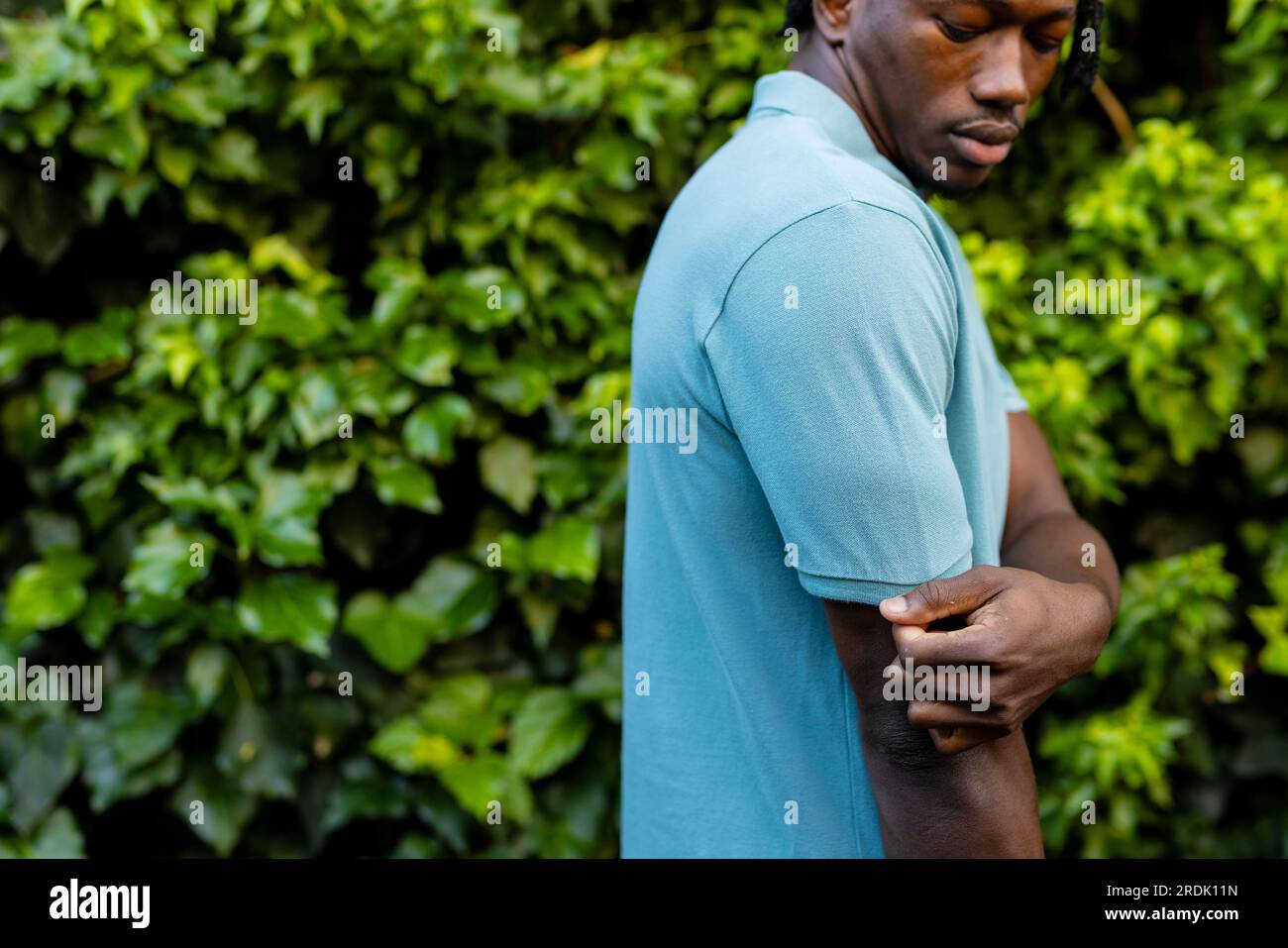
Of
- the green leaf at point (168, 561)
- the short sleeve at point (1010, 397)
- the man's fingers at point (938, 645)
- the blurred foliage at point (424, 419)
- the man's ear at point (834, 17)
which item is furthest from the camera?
the blurred foliage at point (424, 419)

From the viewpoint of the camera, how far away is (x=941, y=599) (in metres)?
1.00

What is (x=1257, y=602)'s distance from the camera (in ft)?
8.98

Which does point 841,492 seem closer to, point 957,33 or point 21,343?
A: point 957,33

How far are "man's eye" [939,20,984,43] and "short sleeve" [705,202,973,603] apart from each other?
289mm

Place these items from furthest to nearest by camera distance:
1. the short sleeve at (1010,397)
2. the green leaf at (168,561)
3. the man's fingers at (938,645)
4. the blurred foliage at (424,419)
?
the blurred foliage at (424,419)
the green leaf at (168,561)
the short sleeve at (1010,397)
the man's fingers at (938,645)

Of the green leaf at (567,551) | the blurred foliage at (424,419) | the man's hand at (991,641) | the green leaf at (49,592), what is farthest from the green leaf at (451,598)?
the man's hand at (991,641)

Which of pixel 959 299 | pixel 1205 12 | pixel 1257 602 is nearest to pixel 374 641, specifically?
pixel 959 299

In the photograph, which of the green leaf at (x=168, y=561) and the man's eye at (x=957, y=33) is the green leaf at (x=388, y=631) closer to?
the green leaf at (x=168, y=561)

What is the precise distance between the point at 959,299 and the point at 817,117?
26 cm

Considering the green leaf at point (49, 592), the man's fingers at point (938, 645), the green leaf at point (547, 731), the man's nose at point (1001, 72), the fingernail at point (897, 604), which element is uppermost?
the man's nose at point (1001, 72)

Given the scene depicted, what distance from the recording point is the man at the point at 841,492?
3.28 feet

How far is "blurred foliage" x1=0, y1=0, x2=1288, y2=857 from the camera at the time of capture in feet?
8.20

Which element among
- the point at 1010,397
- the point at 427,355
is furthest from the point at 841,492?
the point at 427,355

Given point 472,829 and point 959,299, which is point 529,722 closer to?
point 472,829
